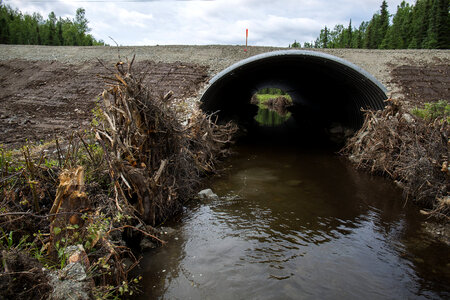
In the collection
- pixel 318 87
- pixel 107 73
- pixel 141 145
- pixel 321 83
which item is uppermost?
pixel 107 73

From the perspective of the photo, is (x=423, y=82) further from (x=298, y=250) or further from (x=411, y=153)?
(x=298, y=250)

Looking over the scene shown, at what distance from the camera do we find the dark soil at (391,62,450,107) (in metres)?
15.7

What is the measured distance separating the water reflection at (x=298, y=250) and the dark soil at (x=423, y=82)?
9009mm

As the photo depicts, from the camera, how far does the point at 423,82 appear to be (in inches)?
663

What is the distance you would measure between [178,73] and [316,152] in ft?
31.2

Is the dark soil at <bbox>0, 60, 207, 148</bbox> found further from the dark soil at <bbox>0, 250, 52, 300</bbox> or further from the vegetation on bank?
the dark soil at <bbox>0, 250, 52, 300</bbox>

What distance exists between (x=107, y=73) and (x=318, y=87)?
1336cm

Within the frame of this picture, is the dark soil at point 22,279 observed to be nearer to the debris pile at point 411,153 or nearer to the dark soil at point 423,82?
the debris pile at point 411,153

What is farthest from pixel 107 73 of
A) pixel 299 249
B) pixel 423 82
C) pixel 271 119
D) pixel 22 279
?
pixel 22 279

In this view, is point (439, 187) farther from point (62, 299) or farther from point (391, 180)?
point (62, 299)

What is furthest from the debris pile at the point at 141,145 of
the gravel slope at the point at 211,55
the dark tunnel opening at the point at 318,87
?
the gravel slope at the point at 211,55

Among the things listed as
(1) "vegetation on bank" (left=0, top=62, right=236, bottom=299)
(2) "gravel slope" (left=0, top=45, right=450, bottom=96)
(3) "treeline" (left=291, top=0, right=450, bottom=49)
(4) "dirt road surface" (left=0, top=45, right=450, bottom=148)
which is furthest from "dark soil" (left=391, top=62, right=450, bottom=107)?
(3) "treeline" (left=291, top=0, right=450, bottom=49)

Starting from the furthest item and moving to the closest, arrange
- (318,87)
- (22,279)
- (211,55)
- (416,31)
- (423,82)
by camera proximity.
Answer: (416,31) < (211,55) < (318,87) < (423,82) < (22,279)

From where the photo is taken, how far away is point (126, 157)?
555cm
